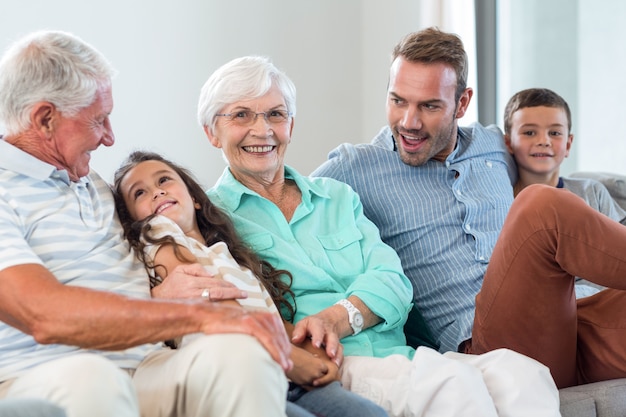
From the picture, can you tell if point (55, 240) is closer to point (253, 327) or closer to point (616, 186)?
point (253, 327)

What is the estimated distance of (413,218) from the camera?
2512mm

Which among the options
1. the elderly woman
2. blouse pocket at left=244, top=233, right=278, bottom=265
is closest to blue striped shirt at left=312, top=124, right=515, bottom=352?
the elderly woman

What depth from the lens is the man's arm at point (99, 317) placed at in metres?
1.55

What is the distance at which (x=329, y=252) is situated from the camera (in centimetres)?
225

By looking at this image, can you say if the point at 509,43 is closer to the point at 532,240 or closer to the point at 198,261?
the point at 532,240

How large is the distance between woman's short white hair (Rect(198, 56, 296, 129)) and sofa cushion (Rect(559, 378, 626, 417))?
104 centimetres

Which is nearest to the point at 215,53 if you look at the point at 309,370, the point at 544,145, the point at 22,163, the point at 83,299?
the point at 544,145

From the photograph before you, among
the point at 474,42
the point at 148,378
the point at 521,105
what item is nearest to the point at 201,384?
the point at 148,378

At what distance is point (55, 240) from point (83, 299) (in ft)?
0.87

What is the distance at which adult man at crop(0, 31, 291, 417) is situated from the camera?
1472 millimetres

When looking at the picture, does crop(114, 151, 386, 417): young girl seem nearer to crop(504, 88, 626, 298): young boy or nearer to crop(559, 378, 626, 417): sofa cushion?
crop(559, 378, 626, 417): sofa cushion

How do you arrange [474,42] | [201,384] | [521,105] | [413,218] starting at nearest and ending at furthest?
[201,384]
[413,218]
[521,105]
[474,42]

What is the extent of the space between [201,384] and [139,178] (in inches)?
28.2

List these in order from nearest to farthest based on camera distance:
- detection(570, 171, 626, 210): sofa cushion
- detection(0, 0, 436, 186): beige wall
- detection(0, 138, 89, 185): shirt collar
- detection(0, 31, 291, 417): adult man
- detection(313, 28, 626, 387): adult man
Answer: detection(0, 31, 291, 417): adult man < detection(0, 138, 89, 185): shirt collar < detection(313, 28, 626, 387): adult man < detection(570, 171, 626, 210): sofa cushion < detection(0, 0, 436, 186): beige wall
